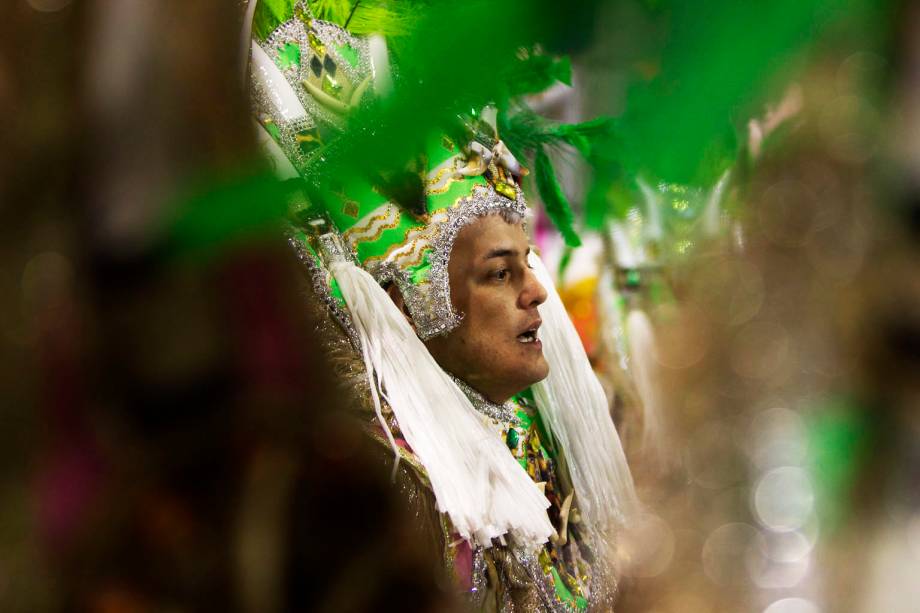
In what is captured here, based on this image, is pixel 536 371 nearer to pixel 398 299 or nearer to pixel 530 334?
pixel 530 334

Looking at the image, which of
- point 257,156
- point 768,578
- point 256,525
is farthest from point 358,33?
point 768,578

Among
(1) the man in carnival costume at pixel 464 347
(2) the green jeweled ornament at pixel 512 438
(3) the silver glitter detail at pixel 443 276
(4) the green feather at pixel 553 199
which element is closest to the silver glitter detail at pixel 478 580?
(1) the man in carnival costume at pixel 464 347

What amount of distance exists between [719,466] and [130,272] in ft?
1.30

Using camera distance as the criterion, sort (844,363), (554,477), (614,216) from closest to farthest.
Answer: (844,363), (614,216), (554,477)

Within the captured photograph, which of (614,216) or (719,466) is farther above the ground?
(614,216)

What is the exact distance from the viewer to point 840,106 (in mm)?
487

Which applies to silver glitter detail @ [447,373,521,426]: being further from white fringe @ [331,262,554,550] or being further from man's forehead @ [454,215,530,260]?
man's forehead @ [454,215,530,260]

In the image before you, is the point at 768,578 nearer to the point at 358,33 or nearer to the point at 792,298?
the point at 792,298

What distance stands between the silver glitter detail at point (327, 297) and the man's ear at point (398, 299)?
51mm

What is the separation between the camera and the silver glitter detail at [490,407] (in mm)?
889

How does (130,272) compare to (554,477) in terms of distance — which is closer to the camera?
(130,272)

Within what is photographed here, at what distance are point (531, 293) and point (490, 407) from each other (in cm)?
13

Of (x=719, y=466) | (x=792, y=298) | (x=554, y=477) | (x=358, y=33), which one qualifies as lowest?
(x=554, y=477)

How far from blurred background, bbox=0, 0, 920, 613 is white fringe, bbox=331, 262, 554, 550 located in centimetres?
27
